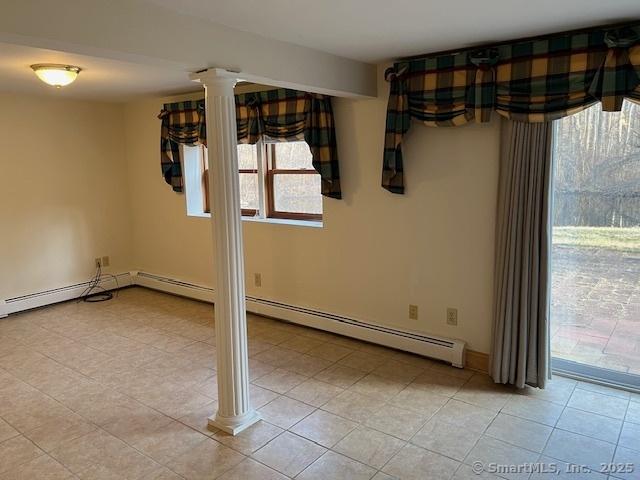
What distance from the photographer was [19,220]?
4723mm

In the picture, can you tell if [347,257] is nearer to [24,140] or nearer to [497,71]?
[497,71]

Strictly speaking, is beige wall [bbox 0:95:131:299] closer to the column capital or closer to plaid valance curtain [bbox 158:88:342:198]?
plaid valance curtain [bbox 158:88:342:198]

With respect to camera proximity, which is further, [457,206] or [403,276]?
[403,276]

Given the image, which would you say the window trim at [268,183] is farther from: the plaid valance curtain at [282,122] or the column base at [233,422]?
the column base at [233,422]

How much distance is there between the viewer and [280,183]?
14.6 feet

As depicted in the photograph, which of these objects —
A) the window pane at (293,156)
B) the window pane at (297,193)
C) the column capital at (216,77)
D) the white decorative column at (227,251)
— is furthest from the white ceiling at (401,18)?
the window pane at (297,193)

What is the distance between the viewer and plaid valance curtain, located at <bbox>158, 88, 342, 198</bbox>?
372 centimetres

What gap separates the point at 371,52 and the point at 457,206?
3.76ft

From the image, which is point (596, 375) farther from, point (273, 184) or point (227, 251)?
point (273, 184)

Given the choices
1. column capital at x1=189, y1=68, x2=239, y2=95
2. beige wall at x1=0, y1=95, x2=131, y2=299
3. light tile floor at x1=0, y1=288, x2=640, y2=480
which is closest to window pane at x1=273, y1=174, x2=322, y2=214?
light tile floor at x1=0, y1=288, x2=640, y2=480

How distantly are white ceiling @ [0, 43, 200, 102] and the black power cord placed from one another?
6.21ft

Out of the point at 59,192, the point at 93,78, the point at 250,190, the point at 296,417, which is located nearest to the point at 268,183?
the point at 250,190

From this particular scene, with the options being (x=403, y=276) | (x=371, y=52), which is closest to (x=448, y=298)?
(x=403, y=276)

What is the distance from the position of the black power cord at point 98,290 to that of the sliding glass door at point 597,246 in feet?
14.3
